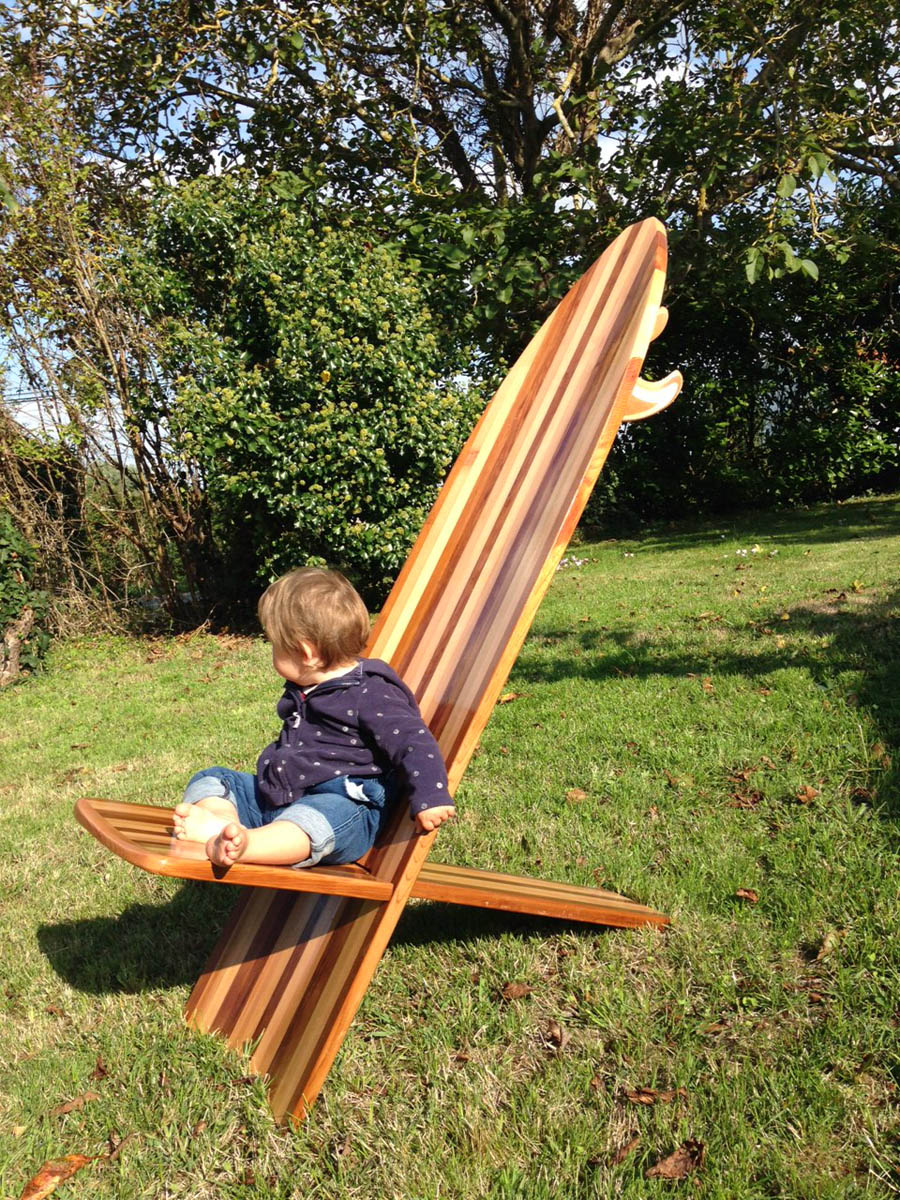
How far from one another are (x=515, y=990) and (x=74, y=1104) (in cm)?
120

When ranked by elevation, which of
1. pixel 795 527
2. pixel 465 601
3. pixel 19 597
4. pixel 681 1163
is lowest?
pixel 795 527

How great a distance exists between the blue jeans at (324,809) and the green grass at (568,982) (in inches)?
24.3

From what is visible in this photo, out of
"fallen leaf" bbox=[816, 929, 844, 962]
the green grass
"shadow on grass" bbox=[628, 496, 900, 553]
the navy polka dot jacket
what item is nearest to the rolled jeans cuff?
the navy polka dot jacket

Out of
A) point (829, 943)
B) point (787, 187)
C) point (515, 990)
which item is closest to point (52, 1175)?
point (515, 990)

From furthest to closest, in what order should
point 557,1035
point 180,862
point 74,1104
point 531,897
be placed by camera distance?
point 531,897 → point 557,1035 → point 74,1104 → point 180,862

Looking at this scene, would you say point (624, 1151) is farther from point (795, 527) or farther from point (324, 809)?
point (795, 527)

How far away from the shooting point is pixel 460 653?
257 cm

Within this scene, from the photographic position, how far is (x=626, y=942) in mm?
2680

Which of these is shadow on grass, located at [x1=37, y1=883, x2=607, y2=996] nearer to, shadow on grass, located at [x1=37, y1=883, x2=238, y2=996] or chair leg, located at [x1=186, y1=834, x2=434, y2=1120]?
shadow on grass, located at [x1=37, y1=883, x2=238, y2=996]

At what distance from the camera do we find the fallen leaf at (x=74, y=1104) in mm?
2197

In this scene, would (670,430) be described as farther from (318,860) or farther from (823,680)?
(318,860)

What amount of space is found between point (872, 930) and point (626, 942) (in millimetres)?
701

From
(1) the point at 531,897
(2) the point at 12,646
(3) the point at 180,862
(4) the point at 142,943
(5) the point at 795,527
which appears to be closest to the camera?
(3) the point at 180,862

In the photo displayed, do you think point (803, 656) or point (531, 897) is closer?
point (531, 897)
